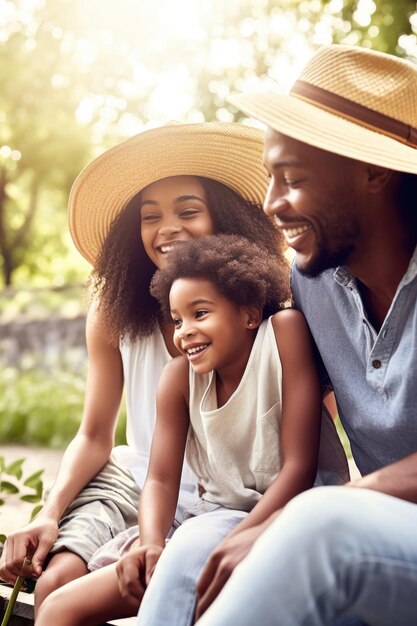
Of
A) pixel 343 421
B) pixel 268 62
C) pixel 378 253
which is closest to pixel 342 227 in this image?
pixel 378 253

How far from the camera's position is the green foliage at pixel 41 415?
7.22m

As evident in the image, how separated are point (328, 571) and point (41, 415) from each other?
19.7ft

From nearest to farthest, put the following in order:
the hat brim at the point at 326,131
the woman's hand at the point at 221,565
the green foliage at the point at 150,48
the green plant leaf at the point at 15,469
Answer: the woman's hand at the point at 221,565, the hat brim at the point at 326,131, the green plant leaf at the point at 15,469, the green foliage at the point at 150,48

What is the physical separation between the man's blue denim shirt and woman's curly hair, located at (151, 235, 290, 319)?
3.3 inches

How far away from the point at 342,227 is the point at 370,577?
86 centimetres

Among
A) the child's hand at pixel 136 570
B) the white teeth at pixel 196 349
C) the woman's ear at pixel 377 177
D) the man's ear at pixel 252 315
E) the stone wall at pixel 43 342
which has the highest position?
the woman's ear at pixel 377 177

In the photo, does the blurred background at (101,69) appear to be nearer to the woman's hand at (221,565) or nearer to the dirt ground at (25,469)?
the dirt ground at (25,469)

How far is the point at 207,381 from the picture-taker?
2.53 m

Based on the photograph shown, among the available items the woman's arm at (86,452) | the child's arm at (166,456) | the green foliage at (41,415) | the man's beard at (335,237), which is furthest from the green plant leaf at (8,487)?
the green foliage at (41,415)

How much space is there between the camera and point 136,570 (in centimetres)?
219

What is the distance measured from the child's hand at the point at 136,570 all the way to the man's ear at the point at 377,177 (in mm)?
994

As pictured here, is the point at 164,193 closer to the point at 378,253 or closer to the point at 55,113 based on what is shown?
the point at 378,253

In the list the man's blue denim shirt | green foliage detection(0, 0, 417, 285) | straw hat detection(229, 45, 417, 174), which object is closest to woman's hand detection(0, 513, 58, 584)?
the man's blue denim shirt

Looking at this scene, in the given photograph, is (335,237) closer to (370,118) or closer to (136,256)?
(370,118)
